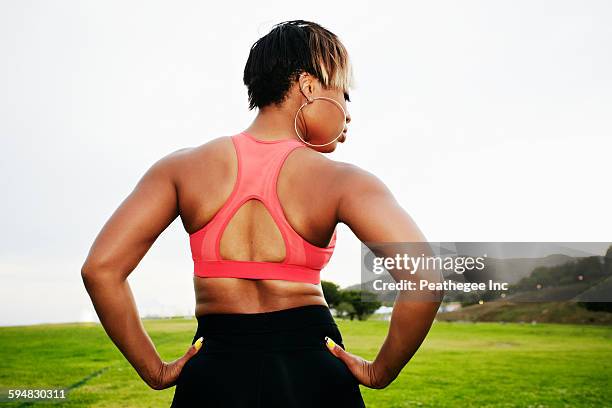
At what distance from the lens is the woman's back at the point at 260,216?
2043 millimetres

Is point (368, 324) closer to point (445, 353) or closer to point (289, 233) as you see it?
point (445, 353)

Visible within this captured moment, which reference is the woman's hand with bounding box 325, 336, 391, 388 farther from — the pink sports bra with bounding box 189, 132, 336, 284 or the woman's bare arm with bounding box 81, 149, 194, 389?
the woman's bare arm with bounding box 81, 149, 194, 389

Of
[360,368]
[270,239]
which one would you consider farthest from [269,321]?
[360,368]

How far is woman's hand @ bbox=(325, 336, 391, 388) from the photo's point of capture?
6.84 ft

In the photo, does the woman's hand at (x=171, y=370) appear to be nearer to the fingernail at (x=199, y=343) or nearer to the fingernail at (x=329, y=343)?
the fingernail at (x=199, y=343)

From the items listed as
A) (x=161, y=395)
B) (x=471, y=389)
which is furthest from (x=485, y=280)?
(x=471, y=389)

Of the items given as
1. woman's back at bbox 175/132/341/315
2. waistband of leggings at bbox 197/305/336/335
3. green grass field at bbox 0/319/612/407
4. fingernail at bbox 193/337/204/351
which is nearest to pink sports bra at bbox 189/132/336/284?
woman's back at bbox 175/132/341/315

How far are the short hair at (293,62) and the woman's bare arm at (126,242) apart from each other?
17.8 inches

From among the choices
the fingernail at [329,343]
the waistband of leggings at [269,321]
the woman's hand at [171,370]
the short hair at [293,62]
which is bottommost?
the woman's hand at [171,370]

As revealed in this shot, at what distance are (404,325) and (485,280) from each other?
82.8 inches

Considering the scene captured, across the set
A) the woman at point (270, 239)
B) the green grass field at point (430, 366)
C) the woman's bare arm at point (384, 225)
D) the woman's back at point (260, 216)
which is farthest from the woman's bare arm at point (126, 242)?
the green grass field at point (430, 366)

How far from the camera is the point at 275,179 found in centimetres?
209

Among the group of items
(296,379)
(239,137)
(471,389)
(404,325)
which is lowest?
(471,389)

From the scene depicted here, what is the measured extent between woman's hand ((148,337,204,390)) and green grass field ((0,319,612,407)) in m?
10.8
